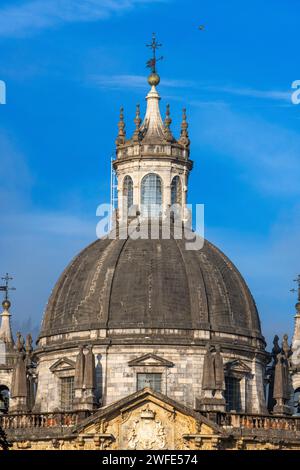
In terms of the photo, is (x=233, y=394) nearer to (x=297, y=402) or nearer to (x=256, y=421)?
(x=256, y=421)

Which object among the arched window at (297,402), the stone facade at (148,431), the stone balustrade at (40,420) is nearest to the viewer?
the stone facade at (148,431)

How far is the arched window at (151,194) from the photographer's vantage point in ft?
529

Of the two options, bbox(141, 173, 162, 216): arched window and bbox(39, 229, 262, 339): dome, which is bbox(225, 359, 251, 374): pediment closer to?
bbox(39, 229, 262, 339): dome

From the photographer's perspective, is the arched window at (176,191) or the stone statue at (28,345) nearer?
the stone statue at (28,345)

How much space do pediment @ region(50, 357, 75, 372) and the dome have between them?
1948mm

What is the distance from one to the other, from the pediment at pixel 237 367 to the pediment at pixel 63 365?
30.8ft

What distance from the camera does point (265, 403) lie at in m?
158

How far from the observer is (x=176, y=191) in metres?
162

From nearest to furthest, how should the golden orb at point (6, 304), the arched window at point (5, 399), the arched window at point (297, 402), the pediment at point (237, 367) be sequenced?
the pediment at point (237, 367) < the arched window at point (5, 399) < the arched window at point (297, 402) < the golden orb at point (6, 304)

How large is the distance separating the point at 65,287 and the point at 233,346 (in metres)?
11.1

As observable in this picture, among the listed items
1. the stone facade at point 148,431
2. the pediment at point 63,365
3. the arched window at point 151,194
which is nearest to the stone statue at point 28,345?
the pediment at point 63,365

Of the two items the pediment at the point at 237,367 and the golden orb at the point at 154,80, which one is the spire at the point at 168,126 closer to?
the golden orb at the point at 154,80
